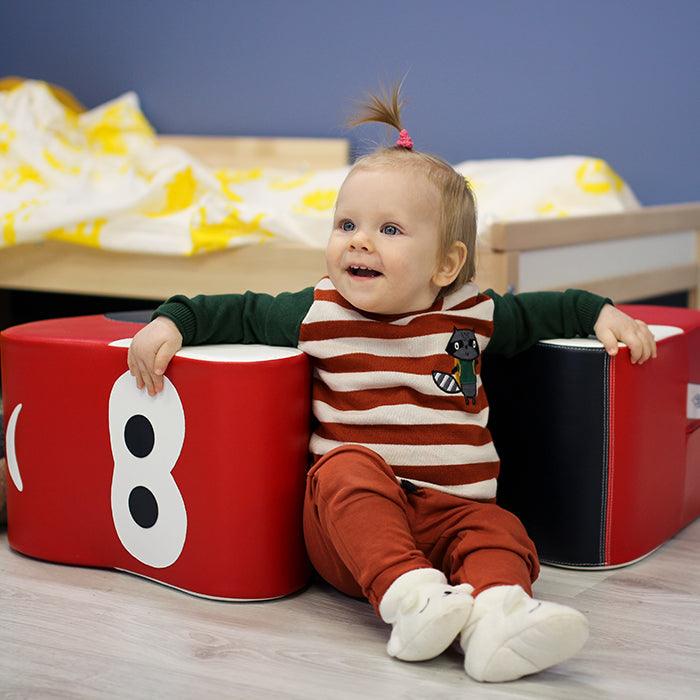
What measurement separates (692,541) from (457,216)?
58cm

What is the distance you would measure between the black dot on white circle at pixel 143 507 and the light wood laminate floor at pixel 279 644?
0.27 ft

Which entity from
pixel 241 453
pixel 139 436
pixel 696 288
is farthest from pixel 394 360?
pixel 696 288

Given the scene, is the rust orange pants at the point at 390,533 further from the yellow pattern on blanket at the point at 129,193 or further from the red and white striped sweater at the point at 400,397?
the yellow pattern on blanket at the point at 129,193

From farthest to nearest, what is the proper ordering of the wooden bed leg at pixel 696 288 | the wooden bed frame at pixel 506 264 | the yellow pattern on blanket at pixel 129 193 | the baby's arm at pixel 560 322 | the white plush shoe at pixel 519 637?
the wooden bed leg at pixel 696 288, the yellow pattern on blanket at pixel 129 193, the wooden bed frame at pixel 506 264, the baby's arm at pixel 560 322, the white plush shoe at pixel 519 637

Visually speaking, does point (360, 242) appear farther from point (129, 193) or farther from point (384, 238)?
point (129, 193)

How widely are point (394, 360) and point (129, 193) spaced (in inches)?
44.3

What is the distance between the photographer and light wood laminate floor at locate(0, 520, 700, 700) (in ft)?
3.55

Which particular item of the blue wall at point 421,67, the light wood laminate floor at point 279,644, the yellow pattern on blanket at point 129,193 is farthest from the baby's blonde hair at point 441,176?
the blue wall at point 421,67

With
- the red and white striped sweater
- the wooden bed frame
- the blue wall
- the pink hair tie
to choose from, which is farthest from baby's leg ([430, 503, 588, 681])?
the blue wall

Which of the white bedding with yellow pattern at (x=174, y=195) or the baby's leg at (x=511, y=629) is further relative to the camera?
the white bedding with yellow pattern at (x=174, y=195)

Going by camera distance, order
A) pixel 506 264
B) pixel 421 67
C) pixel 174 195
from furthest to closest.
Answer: pixel 421 67 < pixel 174 195 < pixel 506 264

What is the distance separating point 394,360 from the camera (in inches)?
51.5

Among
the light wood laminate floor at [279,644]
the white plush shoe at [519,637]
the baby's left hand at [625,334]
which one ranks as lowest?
the light wood laminate floor at [279,644]

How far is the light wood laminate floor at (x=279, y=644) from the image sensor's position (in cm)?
108
